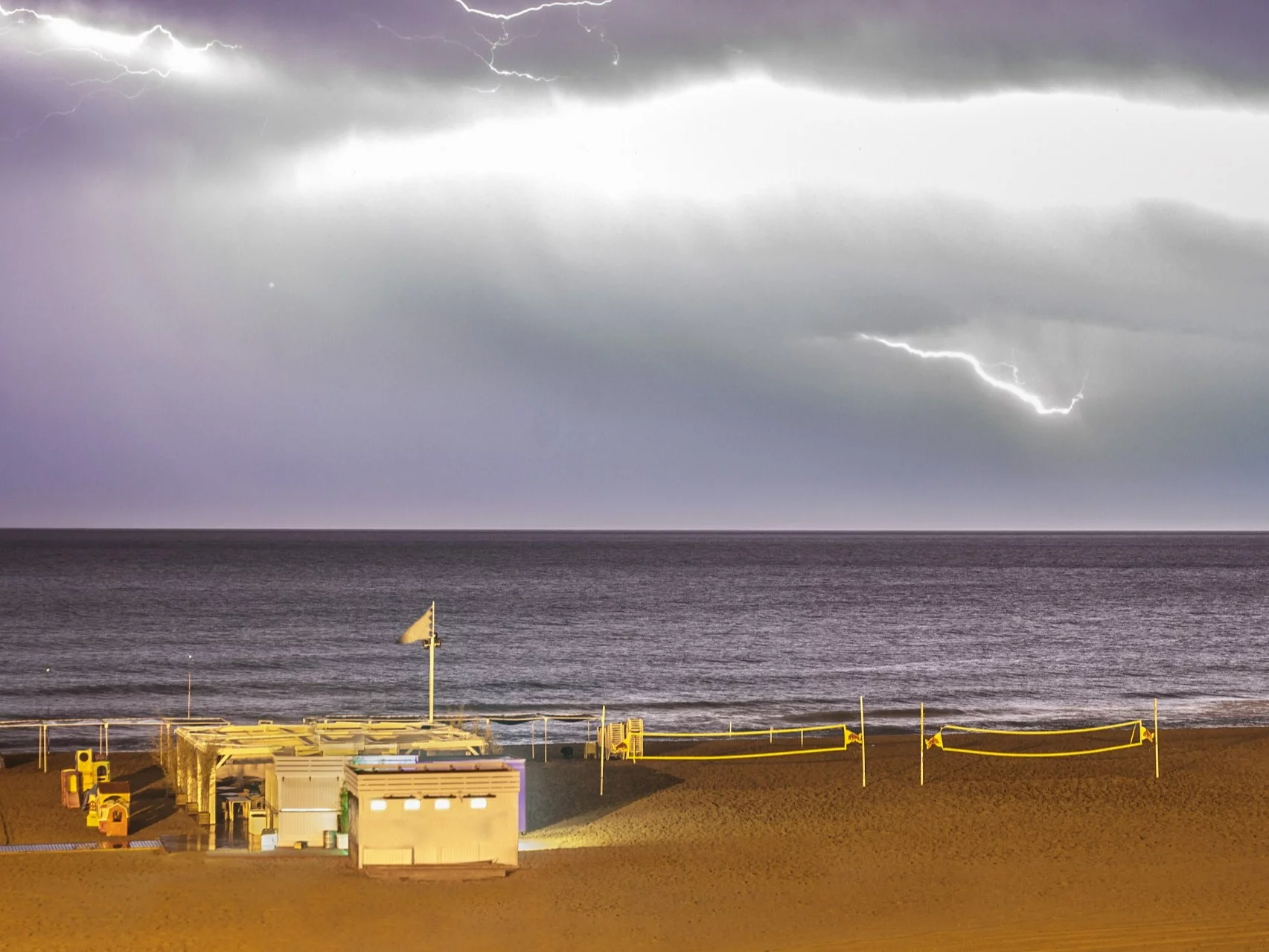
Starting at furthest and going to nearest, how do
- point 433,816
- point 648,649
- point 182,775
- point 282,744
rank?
point 648,649 → point 182,775 → point 282,744 → point 433,816

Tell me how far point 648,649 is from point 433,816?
5064 cm

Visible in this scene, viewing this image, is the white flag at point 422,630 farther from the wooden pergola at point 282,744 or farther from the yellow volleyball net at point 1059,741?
the yellow volleyball net at point 1059,741

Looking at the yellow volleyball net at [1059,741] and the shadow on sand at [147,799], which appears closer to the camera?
the shadow on sand at [147,799]

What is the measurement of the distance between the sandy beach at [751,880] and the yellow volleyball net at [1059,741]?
4.51 m

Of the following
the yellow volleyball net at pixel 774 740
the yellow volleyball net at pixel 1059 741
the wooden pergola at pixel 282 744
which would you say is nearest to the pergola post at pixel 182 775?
the wooden pergola at pixel 282 744

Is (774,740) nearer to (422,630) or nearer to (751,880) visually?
(422,630)

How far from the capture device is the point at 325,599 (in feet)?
337

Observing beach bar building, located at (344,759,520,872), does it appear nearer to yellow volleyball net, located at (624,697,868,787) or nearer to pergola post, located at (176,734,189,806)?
pergola post, located at (176,734,189,806)

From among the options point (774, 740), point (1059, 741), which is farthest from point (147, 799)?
point (1059, 741)

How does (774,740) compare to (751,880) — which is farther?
(774,740)

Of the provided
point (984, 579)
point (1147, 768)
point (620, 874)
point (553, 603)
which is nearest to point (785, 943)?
point (620, 874)

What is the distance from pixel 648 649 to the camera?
69000 mm

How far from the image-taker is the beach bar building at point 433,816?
1848cm

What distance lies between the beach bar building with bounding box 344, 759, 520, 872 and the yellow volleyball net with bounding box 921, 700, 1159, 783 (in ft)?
41.3
